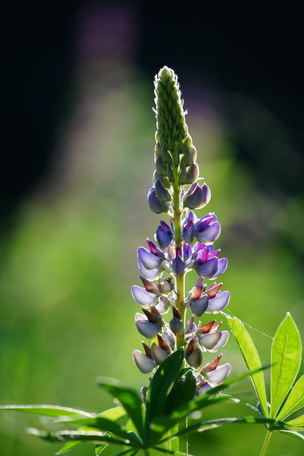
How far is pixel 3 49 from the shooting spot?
9000mm

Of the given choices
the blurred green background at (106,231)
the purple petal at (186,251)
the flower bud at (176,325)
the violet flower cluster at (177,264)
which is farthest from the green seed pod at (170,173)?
the blurred green background at (106,231)

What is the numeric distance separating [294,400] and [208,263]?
249 mm

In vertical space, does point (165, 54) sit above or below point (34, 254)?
above

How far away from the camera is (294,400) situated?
97cm

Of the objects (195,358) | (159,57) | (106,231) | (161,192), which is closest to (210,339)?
(195,358)

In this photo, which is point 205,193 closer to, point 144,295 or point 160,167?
point 160,167

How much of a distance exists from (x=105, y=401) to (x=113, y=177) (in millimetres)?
2025

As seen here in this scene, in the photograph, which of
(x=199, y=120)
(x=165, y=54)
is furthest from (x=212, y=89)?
(x=199, y=120)

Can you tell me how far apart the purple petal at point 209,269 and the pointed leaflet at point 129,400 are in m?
0.25

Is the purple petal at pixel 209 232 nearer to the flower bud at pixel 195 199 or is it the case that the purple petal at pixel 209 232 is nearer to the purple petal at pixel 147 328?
the flower bud at pixel 195 199

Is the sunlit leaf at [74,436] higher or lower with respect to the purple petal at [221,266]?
lower

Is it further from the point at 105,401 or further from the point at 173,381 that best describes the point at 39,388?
the point at 173,381

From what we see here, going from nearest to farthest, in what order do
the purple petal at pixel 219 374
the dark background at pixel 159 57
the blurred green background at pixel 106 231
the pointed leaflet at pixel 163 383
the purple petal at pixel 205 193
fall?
the pointed leaflet at pixel 163 383, the purple petal at pixel 219 374, the purple petal at pixel 205 193, the blurred green background at pixel 106 231, the dark background at pixel 159 57

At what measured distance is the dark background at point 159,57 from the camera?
7.72 meters
